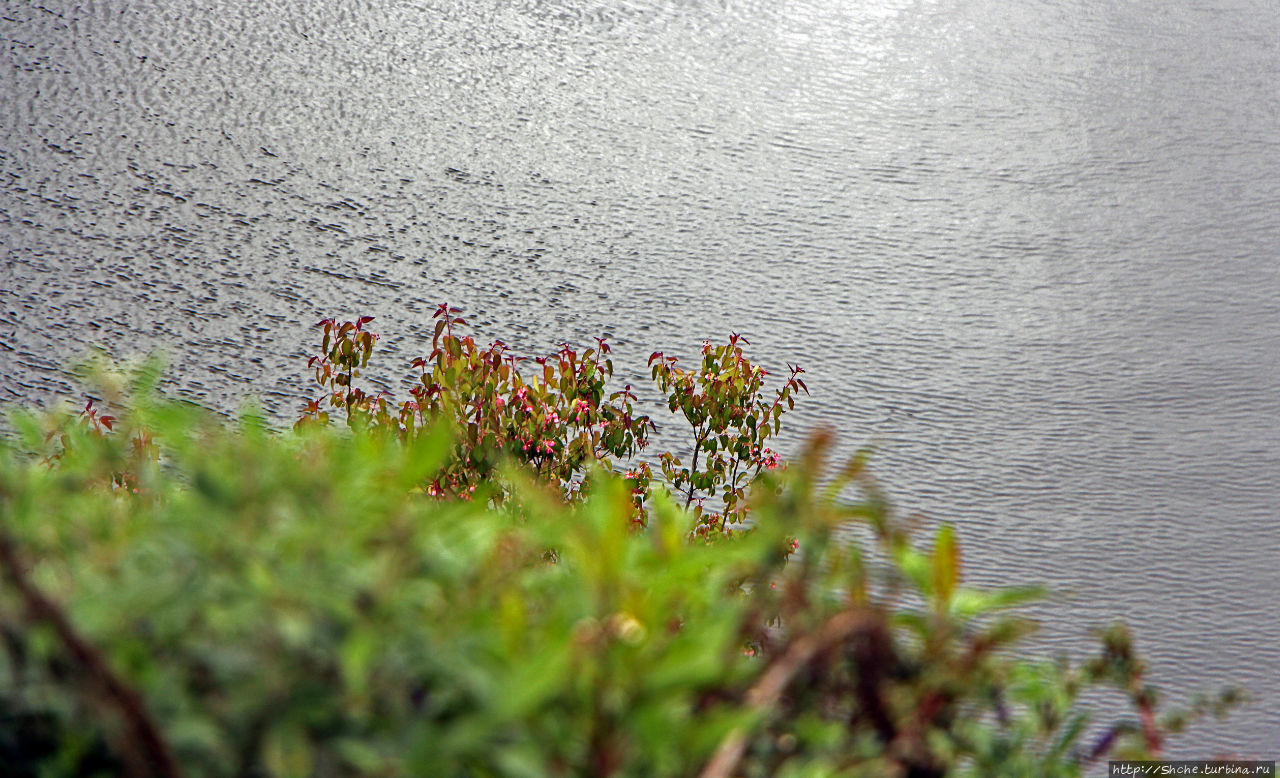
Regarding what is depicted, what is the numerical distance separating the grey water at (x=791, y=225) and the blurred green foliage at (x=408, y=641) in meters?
2.12

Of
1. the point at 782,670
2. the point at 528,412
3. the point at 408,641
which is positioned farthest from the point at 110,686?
the point at 528,412

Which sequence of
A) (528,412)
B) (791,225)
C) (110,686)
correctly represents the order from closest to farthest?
(110,686) → (528,412) → (791,225)

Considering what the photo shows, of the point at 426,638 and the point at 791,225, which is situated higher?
the point at 791,225

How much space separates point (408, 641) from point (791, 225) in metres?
3.59

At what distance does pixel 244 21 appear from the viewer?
4492mm

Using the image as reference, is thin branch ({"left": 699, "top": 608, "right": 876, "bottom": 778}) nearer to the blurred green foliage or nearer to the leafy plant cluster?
the blurred green foliage

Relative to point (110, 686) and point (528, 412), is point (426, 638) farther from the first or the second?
point (528, 412)

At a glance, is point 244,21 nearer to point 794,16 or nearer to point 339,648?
point 794,16

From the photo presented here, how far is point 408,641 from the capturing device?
0.42 metres

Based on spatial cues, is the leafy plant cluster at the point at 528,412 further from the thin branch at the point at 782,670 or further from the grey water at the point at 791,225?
the thin branch at the point at 782,670

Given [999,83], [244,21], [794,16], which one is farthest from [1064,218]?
[244,21]

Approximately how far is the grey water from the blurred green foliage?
2.12m

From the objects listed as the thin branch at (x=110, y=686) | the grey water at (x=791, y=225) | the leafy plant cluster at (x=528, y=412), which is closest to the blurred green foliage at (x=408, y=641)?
the thin branch at (x=110, y=686)

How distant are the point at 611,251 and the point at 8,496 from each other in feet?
10.4
